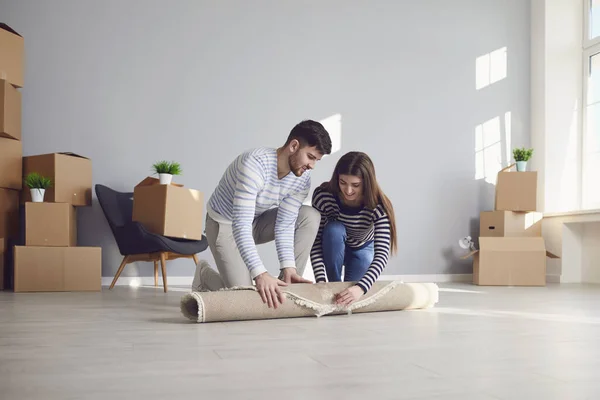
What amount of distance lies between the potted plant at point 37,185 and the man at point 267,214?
5.01 ft

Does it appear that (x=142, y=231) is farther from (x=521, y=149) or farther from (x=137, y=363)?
(x=521, y=149)

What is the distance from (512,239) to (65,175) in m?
3.23

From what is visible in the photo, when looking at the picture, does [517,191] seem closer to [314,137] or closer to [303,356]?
[314,137]

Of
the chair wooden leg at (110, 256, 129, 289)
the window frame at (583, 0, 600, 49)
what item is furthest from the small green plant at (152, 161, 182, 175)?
the window frame at (583, 0, 600, 49)

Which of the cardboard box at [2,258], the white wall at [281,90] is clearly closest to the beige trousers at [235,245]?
the cardboard box at [2,258]

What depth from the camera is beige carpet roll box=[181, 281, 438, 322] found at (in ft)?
7.45

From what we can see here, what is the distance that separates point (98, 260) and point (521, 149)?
3.47 meters

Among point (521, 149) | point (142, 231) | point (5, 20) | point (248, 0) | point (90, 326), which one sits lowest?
point (90, 326)

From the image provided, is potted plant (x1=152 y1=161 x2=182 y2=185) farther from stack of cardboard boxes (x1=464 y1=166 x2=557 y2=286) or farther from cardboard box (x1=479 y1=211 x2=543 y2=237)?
cardboard box (x1=479 y1=211 x2=543 y2=237)

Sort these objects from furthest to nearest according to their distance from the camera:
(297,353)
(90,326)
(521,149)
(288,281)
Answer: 1. (521,149)
2. (288,281)
3. (90,326)
4. (297,353)

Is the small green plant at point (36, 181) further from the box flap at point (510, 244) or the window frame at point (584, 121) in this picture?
the window frame at point (584, 121)

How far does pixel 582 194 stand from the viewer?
5.64 metres

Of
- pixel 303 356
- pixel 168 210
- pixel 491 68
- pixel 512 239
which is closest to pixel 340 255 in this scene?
pixel 303 356

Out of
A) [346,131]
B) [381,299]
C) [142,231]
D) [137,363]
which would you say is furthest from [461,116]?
[137,363]
